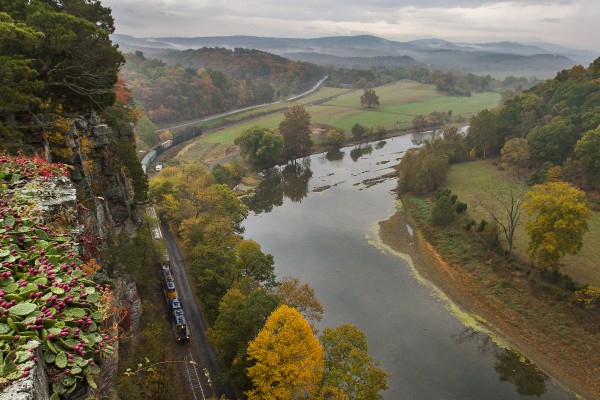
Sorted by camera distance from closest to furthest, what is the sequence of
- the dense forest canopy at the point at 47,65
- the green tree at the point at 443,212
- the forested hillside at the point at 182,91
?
the dense forest canopy at the point at 47,65, the green tree at the point at 443,212, the forested hillside at the point at 182,91

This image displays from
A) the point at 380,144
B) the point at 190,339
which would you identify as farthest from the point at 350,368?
the point at 380,144

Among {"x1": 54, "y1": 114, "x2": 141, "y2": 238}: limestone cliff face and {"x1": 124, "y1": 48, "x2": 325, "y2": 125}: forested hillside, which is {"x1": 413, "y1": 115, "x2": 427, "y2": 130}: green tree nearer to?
{"x1": 124, "y1": 48, "x2": 325, "y2": 125}: forested hillside

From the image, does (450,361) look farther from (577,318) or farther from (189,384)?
(189,384)

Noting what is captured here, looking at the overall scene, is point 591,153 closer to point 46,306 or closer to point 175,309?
point 175,309

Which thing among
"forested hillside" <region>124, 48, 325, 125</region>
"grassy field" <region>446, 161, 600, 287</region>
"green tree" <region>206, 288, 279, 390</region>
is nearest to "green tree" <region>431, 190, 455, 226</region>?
"grassy field" <region>446, 161, 600, 287</region>

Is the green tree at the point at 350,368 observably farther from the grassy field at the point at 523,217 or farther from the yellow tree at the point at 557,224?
the grassy field at the point at 523,217

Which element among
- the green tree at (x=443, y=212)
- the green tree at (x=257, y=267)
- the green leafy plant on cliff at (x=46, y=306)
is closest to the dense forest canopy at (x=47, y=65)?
the green leafy plant on cliff at (x=46, y=306)
